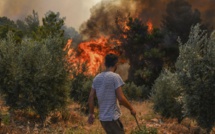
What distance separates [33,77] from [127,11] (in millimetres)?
33296

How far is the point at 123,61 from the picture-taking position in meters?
39.6

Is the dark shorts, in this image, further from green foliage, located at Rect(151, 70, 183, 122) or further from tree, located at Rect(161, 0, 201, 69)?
tree, located at Rect(161, 0, 201, 69)

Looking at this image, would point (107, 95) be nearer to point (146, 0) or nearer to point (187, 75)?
point (187, 75)

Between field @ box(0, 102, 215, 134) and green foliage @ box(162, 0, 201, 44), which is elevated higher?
green foliage @ box(162, 0, 201, 44)

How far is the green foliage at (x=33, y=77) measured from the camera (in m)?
13.0

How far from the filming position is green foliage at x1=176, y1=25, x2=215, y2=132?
1049 cm

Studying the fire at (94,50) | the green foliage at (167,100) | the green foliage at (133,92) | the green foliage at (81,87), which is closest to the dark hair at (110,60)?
the green foliage at (167,100)

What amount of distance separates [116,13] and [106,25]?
2.27 meters

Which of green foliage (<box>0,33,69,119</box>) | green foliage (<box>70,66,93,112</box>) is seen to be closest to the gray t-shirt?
green foliage (<box>0,33,69,119</box>)

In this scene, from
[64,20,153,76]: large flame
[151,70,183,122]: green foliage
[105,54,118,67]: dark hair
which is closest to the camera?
[105,54,118,67]: dark hair

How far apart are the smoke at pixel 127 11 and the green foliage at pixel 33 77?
97.8ft

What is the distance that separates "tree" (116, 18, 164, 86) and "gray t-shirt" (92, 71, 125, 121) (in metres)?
27.5

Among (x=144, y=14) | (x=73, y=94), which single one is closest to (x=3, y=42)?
(x=73, y=94)

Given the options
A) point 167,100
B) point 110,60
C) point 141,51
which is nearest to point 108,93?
point 110,60
